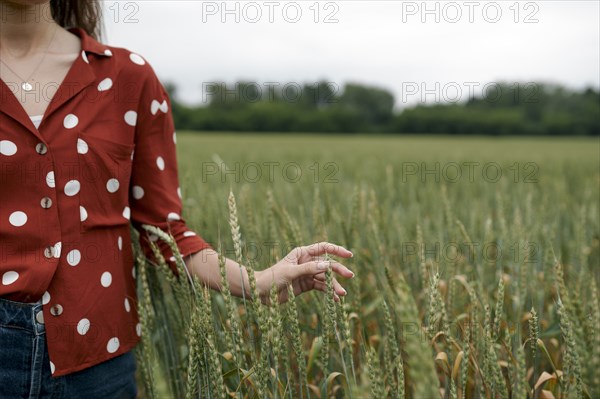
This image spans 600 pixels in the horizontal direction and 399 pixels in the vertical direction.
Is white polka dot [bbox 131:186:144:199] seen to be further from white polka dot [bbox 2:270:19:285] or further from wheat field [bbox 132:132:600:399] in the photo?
white polka dot [bbox 2:270:19:285]

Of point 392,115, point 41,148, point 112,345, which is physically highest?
point 392,115

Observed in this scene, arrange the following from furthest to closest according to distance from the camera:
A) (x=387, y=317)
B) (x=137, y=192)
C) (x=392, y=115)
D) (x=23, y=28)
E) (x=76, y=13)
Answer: (x=392, y=115) → (x=76, y=13) → (x=137, y=192) → (x=23, y=28) → (x=387, y=317)

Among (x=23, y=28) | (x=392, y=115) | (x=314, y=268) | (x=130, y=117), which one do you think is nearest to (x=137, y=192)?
(x=130, y=117)

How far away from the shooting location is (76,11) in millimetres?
1283

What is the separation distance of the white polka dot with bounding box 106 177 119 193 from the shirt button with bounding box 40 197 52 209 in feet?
0.39

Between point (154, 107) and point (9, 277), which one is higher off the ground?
point (154, 107)

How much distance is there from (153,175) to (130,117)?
124mm

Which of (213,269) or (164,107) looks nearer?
A: (213,269)

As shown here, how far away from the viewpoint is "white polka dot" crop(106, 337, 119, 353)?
3.50 feet

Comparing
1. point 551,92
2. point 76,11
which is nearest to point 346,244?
point 76,11

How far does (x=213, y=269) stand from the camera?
1075 mm

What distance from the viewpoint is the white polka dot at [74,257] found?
1014 mm

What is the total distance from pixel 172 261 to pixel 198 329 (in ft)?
1.17

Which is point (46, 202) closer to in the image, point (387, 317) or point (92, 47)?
point (92, 47)
